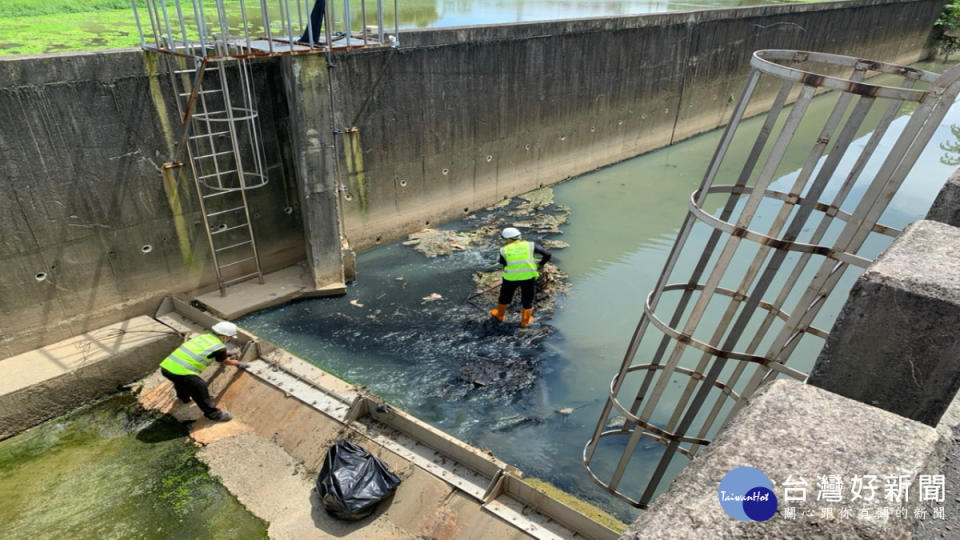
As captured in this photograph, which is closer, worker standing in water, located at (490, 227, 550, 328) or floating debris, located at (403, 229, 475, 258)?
worker standing in water, located at (490, 227, 550, 328)

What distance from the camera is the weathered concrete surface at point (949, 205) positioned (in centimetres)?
302

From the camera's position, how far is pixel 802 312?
4.15 metres

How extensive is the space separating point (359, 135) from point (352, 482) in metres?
7.11

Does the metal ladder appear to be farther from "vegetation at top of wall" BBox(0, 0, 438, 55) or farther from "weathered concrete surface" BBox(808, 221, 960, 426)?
"weathered concrete surface" BBox(808, 221, 960, 426)

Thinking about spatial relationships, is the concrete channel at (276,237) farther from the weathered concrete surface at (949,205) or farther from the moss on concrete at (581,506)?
the weathered concrete surface at (949,205)

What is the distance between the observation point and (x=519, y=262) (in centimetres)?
865

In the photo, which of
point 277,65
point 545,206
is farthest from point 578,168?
point 277,65

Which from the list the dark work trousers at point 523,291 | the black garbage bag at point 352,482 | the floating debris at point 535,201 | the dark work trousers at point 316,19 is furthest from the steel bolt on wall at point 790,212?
the floating debris at point 535,201

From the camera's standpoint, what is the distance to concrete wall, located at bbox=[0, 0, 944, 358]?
7391 millimetres

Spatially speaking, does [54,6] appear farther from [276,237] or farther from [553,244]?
[553,244]

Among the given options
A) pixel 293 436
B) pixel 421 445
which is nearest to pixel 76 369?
pixel 293 436

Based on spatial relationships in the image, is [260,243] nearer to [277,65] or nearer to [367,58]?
[277,65]

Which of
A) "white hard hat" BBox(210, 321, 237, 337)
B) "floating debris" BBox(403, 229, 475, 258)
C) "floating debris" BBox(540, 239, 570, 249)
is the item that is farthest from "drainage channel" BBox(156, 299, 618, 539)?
"floating debris" BBox(540, 239, 570, 249)

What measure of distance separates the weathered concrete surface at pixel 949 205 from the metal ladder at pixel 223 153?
306 inches
